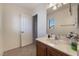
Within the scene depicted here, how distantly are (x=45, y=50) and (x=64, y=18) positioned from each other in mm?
576

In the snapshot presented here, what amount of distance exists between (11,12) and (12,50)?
572 millimetres

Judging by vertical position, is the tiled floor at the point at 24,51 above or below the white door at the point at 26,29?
below

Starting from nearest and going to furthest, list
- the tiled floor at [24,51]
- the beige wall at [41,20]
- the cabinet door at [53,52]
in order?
the cabinet door at [53,52] → the tiled floor at [24,51] → the beige wall at [41,20]

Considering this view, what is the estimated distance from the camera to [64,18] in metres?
1.71

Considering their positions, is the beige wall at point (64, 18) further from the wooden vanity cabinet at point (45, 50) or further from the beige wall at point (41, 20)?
the wooden vanity cabinet at point (45, 50)

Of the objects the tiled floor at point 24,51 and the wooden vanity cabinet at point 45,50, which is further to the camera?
the tiled floor at point 24,51

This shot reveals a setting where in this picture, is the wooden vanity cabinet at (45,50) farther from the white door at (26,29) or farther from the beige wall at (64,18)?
the beige wall at (64,18)

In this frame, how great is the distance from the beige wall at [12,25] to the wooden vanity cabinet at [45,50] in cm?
33

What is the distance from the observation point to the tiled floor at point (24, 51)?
5.19 ft

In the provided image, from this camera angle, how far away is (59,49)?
4.70 feet

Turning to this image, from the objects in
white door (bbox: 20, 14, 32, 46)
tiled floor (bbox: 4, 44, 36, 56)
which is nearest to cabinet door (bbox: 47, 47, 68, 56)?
tiled floor (bbox: 4, 44, 36, 56)

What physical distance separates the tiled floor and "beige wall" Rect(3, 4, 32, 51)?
74mm

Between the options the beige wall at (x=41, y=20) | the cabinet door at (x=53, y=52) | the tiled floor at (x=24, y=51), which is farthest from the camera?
the beige wall at (x=41, y=20)

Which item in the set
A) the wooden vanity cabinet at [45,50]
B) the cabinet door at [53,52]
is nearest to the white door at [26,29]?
the wooden vanity cabinet at [45,50]
